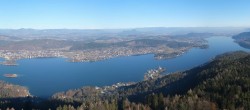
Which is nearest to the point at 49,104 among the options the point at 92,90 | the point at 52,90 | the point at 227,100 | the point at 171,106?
the point at 171,106

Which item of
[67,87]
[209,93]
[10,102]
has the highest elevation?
[209,93]

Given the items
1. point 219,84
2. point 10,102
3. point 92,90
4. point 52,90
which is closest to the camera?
point 219,84

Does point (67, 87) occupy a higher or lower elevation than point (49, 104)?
lower

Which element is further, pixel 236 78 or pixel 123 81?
pixel 123 81

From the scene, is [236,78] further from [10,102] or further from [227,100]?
[10,102]

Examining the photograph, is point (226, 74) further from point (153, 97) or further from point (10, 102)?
point (10, 102)

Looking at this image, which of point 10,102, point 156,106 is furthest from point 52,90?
point 156,106

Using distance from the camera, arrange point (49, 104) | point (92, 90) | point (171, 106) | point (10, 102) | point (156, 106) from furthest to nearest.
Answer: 1. point (92, 90)
2. point (10, 102)
3. point (49, 104)
4. point (156, 106)
5. point (171, 106)

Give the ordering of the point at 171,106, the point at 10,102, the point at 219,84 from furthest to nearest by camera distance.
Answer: the point at 10,102 → the point at 219,84 → the point at 171,106

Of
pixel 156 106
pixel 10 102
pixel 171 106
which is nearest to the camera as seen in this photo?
pixel 171 106

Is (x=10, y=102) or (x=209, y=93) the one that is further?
(x=10, y=102)
